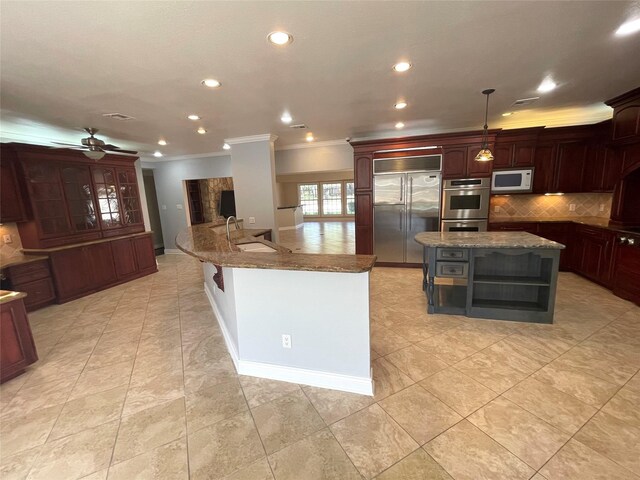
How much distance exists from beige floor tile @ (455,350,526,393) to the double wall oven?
290cm

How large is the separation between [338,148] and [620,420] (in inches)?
207

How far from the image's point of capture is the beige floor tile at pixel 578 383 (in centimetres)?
187

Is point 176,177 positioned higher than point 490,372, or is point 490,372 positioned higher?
point 176,177

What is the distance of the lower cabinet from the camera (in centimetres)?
412

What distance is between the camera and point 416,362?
7.61 ft

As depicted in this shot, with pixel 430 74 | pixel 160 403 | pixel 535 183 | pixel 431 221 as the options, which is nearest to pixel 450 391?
pixel 160 403

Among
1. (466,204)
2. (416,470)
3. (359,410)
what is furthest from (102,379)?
(466,204)

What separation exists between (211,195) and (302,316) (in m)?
8.39

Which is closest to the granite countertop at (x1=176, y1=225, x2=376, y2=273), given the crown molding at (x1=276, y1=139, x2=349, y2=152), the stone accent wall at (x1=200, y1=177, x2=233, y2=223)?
the crown molding at (x1=276, y1=139, x2=349, y2=152)

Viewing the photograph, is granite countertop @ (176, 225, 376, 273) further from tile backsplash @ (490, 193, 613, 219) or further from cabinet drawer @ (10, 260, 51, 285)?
tile backsplash @ (490, 193, 613, 219)

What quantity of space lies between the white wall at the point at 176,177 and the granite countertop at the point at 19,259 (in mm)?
3087

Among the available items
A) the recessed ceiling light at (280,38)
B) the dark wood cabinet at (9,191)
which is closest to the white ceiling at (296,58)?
the recessed ceiling light at (280,38)

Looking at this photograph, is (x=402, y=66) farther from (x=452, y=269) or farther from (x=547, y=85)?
(x=452, y=269)

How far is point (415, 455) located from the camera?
1505 mm
